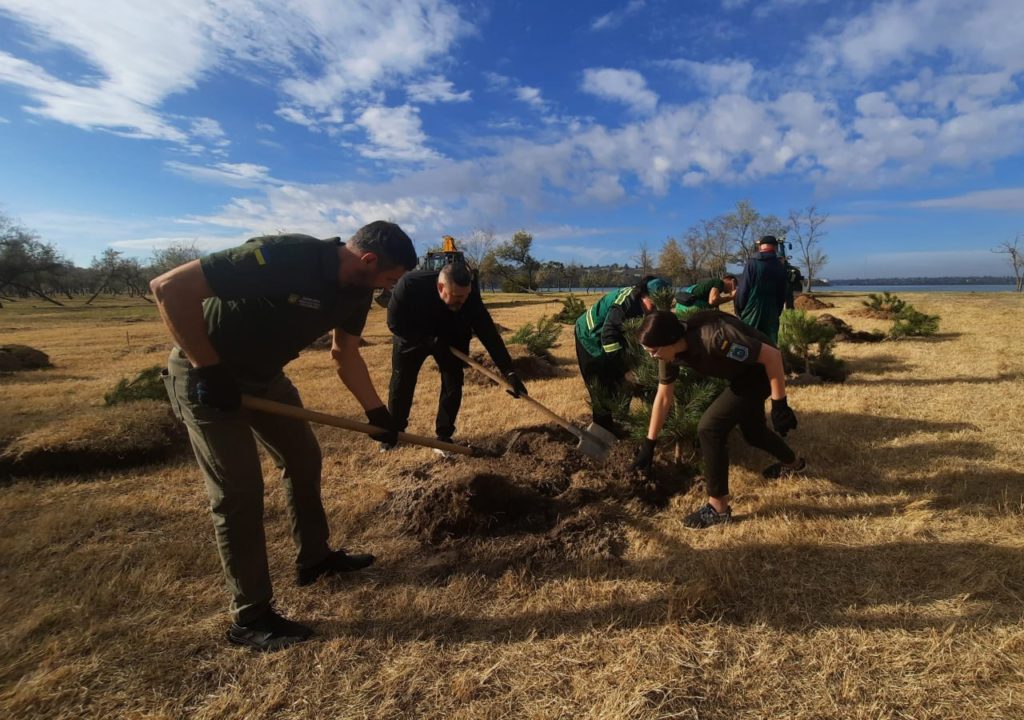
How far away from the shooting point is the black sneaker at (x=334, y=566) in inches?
113

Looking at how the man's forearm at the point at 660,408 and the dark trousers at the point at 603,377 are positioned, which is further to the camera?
the dark trousers at the point at 603,377

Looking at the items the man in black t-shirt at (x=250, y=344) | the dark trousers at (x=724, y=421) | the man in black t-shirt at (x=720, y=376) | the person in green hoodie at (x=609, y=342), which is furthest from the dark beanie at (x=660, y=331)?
the man in black t-shirt at (x=250, y=344)

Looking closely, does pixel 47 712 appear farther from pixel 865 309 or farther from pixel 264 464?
pixel 865 309

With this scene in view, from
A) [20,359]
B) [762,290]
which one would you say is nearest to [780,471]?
[762,290]

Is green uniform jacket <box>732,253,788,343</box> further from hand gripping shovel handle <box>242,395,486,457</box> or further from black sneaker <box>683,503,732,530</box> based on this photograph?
hand gripping shovel handle <box>242,395,486,457</box>

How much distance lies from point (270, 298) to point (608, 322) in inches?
112

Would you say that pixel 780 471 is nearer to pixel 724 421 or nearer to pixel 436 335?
pixel 724 421

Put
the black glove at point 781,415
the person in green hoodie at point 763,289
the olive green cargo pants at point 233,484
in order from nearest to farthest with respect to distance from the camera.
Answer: the olive green cargo pants at point 233,484, the black glove at point 781,415, the person in green hoodie at point 763,289

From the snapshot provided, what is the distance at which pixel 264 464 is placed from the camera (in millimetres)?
4574

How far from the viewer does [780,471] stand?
399 centimetres

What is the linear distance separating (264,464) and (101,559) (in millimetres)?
1572

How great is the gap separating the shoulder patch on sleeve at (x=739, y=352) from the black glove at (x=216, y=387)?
2.63m

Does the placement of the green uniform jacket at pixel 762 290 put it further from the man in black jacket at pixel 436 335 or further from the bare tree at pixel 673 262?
the bare tree at pixel 673 262

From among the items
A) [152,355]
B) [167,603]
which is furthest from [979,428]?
[152,355]
